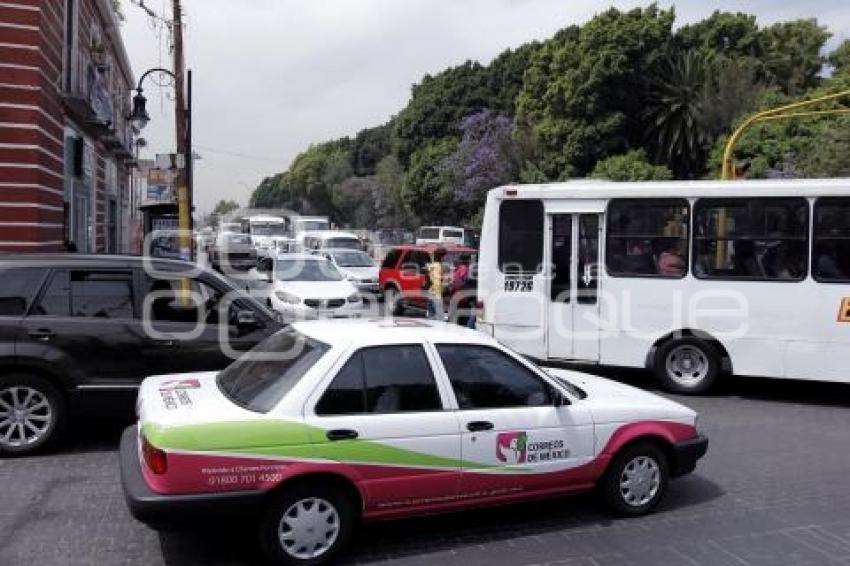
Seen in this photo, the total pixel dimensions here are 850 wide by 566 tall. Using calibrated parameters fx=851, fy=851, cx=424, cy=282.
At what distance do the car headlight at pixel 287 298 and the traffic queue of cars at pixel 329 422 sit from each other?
8.32 metres

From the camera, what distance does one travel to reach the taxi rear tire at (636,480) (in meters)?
5.88

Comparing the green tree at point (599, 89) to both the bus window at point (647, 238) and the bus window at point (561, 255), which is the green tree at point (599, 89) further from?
the bus window at point (647, 238)

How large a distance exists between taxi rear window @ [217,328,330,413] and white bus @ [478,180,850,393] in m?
5.68

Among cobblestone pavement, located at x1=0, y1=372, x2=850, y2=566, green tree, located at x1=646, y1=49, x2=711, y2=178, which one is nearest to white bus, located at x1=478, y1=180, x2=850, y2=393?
cobblestone pavement, located at x1=0, y1=372, x2=850, y2=566

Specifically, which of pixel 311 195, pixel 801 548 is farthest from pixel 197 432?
pixel 311 195

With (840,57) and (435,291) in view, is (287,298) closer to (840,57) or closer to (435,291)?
(435,291)

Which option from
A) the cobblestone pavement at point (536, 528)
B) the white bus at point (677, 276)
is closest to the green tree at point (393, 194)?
the white bus at point (677, 276)

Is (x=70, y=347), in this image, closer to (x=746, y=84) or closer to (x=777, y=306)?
(x=777, y=306)

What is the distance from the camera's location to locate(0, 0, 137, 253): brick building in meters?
13.2

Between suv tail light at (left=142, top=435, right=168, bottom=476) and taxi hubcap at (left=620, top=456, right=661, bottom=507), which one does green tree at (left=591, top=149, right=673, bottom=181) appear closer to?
taxi hubcap at (left=620, top=456, right=661, bottom=507)

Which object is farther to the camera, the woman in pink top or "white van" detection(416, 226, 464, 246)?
"white van" detection(416, 226, 464, 246)

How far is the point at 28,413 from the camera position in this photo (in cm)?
727

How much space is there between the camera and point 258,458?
4.80m

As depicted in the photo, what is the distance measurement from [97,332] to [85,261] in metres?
0.67
